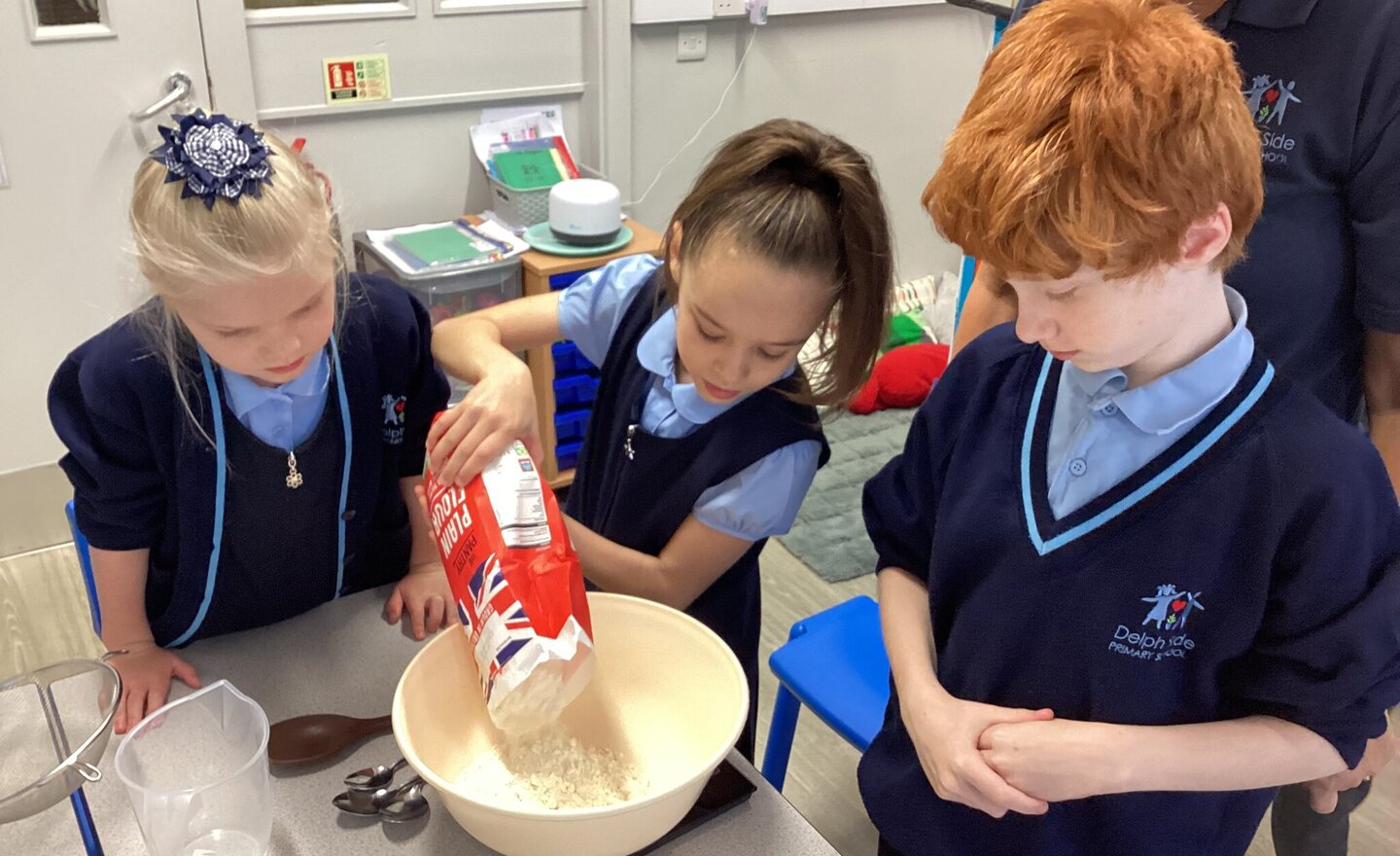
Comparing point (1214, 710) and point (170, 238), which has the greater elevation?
point (170, 238)

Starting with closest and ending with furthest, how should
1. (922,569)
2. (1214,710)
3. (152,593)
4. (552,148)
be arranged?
(1214,710), (922,569), (152,593), (552,148)

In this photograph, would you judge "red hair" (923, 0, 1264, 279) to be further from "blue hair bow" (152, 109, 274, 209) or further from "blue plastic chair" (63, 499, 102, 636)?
"blue plastic chair" (63, 499, 102, 636)

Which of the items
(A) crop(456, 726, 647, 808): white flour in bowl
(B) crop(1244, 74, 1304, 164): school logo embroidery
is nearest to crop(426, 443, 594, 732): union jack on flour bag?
(A) crop(456, 726, 647, 808): white flour in bowl

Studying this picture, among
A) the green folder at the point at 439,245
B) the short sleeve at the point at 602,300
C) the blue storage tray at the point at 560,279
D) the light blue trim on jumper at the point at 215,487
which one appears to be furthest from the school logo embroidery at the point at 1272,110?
the green folder at the point at 439,245

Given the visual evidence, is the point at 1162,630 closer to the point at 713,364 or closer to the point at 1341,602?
the point at 1341,602

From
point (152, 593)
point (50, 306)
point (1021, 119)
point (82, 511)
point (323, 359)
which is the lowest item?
point (50, 306)

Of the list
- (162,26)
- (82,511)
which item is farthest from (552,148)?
(82,511)

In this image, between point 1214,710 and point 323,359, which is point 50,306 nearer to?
point 323,359

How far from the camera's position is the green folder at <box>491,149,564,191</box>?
8.87 ft

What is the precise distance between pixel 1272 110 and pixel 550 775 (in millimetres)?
873

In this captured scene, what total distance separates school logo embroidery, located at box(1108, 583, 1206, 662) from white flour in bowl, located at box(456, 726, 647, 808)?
387mm

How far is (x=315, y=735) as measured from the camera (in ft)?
2.91

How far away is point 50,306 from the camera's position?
2418 mm

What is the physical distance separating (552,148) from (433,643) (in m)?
→ 2.15
